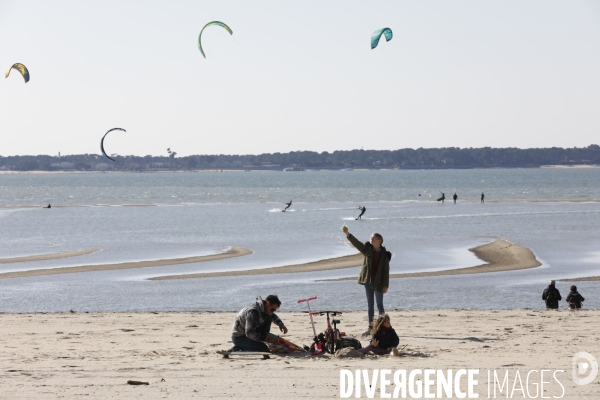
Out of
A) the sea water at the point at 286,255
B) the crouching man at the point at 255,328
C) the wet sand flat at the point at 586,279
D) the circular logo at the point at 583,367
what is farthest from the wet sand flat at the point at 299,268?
the circular logo at the point at 583,367

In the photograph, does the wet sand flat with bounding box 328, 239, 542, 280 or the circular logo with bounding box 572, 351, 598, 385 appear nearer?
the circular logo with bounding box 572, 351, 598, 385

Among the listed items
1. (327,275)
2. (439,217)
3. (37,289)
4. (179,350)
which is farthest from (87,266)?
(439,217)

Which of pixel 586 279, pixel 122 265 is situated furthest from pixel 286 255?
pixel 586 279

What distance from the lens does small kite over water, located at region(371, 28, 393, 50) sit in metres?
24.5

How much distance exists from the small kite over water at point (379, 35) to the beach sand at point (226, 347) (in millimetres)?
12066

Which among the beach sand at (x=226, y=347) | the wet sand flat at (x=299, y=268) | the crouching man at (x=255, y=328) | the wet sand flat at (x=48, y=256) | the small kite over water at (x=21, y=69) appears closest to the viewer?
the beach sand at (x=226, y=347)

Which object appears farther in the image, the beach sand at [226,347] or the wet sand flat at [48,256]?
the wet sand flat at [48,256]

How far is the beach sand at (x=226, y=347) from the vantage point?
313 inches

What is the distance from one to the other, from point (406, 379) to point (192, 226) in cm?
3764

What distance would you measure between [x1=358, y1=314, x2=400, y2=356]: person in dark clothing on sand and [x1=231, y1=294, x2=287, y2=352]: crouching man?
1085 millimetres

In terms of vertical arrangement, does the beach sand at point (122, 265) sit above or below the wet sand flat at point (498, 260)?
below

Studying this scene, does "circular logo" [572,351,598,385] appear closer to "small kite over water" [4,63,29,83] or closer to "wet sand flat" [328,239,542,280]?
"wet sand flat" [328,239,542,280]

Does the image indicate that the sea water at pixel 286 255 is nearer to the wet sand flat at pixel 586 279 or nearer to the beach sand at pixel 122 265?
the wet sand flat at pixel 586 279

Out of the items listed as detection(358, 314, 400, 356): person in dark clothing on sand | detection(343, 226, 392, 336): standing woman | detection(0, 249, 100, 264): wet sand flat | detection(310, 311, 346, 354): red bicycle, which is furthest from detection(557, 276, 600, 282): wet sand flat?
detection(0, 249, 100, 264): wet sand flat
